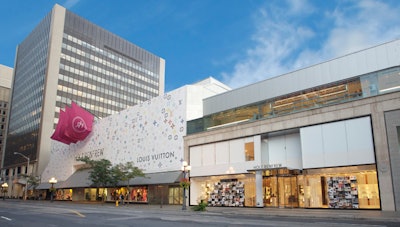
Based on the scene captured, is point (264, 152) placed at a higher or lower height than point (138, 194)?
higher

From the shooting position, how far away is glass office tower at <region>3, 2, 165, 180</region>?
307 ft

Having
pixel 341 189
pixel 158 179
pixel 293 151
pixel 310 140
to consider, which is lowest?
pixel 341 189

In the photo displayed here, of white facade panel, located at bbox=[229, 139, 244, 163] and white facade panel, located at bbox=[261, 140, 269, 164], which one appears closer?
white facade panel, located at bbox=[261, 140, 269, 164]

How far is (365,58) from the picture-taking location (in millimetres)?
30125

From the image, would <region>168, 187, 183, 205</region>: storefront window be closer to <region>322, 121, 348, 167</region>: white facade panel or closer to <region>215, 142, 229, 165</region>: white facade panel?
<region>215, 142, 229, 165</region>: white facade panel

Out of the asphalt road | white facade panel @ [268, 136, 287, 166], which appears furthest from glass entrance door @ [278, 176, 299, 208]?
the asphalt road

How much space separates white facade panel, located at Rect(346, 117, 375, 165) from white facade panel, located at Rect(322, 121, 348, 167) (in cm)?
43

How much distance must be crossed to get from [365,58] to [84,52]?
309 ft

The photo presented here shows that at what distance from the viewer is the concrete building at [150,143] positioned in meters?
43.5

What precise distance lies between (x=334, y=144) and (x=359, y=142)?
2049 millimetres

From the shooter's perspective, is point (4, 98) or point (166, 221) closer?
point (166, 221)

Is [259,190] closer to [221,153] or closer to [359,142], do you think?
[221,153]

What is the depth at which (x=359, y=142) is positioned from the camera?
27172 millimetres

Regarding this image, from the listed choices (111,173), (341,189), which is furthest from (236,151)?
(111,173)
